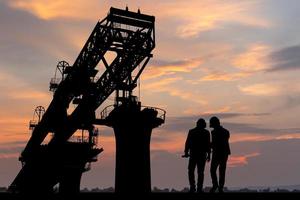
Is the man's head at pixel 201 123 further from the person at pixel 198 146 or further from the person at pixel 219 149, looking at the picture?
the person at pixel 219 149

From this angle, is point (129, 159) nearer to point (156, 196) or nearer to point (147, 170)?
point (147, 170)

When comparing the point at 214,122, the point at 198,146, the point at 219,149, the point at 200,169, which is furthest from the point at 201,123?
the point at 200,169

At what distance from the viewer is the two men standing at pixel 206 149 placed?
37.1ft

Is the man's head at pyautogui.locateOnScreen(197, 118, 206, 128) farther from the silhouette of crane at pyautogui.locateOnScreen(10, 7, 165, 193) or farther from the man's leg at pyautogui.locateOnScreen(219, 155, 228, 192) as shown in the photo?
the silhouette of crane at pyautogui.locateOnScreen(10, 7, 165, 193)

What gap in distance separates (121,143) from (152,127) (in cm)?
313

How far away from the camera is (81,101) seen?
41.3 m

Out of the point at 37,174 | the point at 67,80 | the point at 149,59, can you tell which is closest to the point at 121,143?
the point at 149,59

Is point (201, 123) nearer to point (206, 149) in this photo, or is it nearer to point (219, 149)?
point (206, 149)

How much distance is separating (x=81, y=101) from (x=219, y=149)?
31033mm

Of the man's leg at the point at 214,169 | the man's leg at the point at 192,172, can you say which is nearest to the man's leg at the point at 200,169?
the man's leg at the point at 192,172

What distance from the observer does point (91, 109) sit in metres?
41.2

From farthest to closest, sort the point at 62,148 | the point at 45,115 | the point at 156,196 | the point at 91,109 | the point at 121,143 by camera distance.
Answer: the point at 45,115
the point at 62,148
the point at 91,109
the point at 121,143
the point at 156,196

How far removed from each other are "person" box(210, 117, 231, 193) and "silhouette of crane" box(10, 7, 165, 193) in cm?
2338

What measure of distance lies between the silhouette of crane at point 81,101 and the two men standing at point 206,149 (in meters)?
23.4
